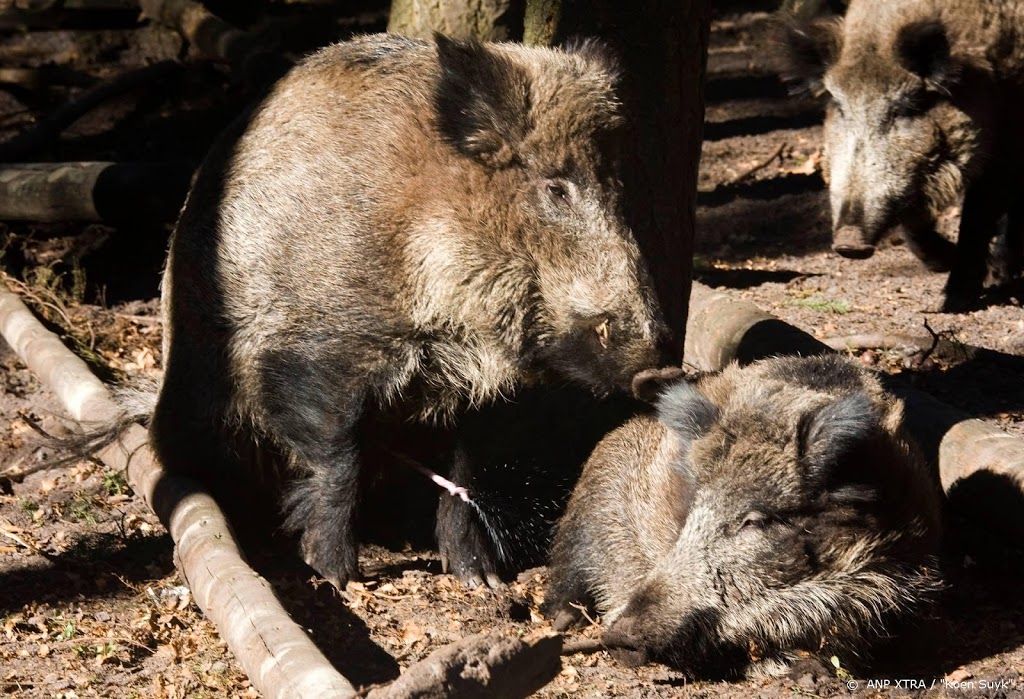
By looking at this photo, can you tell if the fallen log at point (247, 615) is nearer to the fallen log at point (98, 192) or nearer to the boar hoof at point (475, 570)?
the boar hoof at point (475, 570)

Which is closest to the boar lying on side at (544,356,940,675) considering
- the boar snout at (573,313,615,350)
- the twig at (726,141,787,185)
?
the boar snout at (573,313,615,350)

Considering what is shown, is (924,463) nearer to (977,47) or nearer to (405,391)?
(405,391)

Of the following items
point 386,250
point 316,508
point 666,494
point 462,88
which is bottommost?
point 316,508

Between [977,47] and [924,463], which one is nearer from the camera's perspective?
[924,463]

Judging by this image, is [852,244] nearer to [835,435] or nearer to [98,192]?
[835,435]

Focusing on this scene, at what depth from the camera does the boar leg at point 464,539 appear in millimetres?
4504

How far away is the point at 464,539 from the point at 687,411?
1.13 m

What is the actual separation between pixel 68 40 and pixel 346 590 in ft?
27.9

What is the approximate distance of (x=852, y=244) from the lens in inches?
258

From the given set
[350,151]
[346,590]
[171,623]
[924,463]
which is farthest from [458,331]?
[924,463]

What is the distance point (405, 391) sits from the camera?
4316 millimetres

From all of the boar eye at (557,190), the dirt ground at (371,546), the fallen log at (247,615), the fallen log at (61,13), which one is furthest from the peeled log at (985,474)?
the fallen log at (61,13)

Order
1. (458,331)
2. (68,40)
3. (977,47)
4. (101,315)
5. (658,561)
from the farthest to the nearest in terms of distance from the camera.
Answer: (68,40), (101,315), (977,47), (458,331), (658,561)

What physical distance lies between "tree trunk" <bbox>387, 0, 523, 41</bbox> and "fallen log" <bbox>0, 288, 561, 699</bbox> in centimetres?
227
